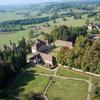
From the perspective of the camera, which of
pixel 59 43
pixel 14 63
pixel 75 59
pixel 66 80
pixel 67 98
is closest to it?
pixel 67 98

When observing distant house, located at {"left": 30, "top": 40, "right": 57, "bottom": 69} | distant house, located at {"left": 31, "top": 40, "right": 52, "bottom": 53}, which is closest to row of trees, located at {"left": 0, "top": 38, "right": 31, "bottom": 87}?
distant house, located at {"left": 30, "top": 40, "right": 57, "bottom": 69}

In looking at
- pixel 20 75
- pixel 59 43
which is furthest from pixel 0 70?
pixel 59 43

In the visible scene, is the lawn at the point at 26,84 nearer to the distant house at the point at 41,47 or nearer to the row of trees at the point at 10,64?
the row of trees at the point at 10,64

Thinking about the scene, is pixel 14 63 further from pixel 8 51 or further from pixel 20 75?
pixel 8 51

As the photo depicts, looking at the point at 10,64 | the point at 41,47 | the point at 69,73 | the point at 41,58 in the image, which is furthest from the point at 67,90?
the point at 41,47

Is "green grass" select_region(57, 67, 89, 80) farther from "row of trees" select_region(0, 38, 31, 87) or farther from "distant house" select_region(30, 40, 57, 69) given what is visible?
"row of trees" select_region(0, 38, 31, 87)

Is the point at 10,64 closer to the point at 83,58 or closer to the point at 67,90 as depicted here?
the point at 67,90

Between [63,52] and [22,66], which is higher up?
[63,52]
